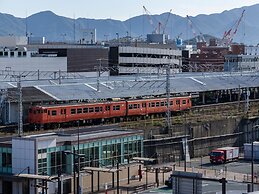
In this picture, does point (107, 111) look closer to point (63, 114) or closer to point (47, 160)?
point (63, 114)

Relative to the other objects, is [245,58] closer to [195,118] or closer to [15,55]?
[15,55]

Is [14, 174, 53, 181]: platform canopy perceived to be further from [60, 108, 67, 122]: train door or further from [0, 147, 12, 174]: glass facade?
[60, 108, 67, 122]: train door

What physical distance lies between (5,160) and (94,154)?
3.77m

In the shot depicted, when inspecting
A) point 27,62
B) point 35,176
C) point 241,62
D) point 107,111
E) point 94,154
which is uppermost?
point 27,62

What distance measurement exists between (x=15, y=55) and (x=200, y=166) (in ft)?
109

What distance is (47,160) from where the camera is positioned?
25516 mm

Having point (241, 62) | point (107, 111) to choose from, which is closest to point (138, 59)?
point (241, 62)

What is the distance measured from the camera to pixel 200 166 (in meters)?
33.5

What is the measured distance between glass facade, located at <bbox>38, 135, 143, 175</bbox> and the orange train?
24.8 ft

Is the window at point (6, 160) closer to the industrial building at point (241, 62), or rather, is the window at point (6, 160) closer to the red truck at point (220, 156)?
the red truck at point (220, 156)

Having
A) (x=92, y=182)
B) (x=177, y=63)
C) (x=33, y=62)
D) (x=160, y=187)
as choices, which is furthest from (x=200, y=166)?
(x=177, y=63)

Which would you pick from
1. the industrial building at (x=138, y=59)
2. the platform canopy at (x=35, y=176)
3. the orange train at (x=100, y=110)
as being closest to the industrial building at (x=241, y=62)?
the industrial building at (x=138, y=59)

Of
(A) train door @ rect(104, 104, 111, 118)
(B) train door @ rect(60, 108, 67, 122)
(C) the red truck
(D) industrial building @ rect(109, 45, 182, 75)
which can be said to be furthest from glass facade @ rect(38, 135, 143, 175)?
(D) industrial building @ rect(109, 45, 182, 75)

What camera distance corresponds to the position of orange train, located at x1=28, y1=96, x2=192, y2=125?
1430 inches
